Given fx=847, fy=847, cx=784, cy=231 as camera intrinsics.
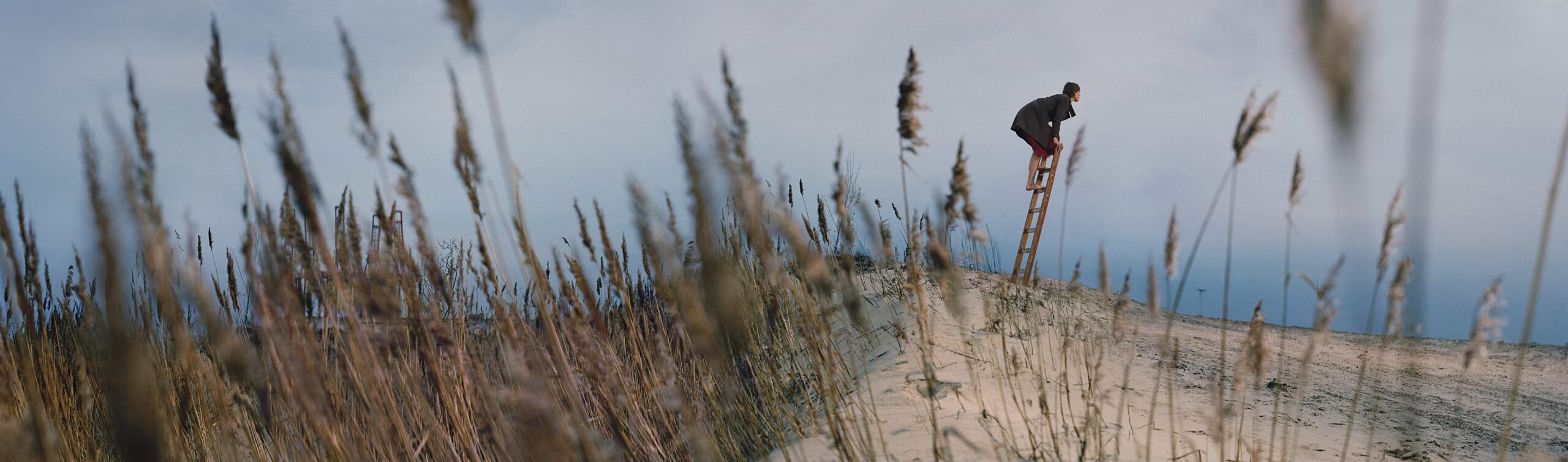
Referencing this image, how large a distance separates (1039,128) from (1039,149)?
0.17 metres

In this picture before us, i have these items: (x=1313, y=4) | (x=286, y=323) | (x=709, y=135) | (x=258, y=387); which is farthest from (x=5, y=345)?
(x=1313, y=4)

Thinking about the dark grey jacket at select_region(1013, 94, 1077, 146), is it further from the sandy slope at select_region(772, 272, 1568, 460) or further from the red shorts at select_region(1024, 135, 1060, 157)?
the sandy slope at select_region(772, 272, 1568, 460)

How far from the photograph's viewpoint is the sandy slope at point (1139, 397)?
83.5 inches

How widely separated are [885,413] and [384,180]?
158 centimetres

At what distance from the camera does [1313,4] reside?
723 mm

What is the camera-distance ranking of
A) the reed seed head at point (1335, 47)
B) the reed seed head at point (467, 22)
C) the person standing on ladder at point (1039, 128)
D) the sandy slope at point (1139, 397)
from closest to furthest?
the reed seed head at point (1335, 47) → the reed seed head at point (467, 22) → the sandy slope at point (1139, 397) → the person standing on ladder at point (1039, 128)

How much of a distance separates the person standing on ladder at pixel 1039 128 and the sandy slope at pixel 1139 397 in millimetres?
905

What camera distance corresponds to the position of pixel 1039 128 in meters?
6.00

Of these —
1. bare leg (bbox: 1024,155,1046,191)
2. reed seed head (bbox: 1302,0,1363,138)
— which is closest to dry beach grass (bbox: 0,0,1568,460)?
reed seed head (bbox: 1302,0,1363,138)

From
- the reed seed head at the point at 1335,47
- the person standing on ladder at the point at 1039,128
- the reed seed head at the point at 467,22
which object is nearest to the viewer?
the reed seed head at the point at 1335,47

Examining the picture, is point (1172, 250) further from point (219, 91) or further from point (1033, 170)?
point (1033, 170)

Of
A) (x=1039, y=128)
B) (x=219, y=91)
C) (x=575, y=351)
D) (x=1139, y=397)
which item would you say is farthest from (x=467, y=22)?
(x=1039, y=128)

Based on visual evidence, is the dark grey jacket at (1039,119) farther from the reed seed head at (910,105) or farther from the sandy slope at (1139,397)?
the reed seed head at (910,105)

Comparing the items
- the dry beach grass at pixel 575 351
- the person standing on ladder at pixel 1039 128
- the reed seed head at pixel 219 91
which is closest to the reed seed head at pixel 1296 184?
the dry beach grass at pixel 575 351
